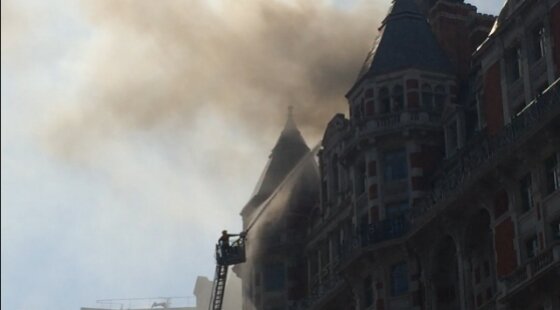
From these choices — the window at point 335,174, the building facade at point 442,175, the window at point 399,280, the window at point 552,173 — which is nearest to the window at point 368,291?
the building facade at point 442,175

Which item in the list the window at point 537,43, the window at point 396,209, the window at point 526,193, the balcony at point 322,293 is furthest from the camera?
the balcony at point 322,293

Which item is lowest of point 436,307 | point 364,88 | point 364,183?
point 436,307

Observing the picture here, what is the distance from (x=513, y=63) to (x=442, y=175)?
24.9 feet

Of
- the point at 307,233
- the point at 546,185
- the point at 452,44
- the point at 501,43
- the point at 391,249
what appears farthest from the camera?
the point at 307,233

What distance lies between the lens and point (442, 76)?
76.2m

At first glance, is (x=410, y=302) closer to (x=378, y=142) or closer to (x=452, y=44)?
(x=378, y=142)

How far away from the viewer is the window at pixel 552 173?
2394 inches

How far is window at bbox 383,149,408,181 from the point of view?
243 feet

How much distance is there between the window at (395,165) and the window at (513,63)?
943 cm

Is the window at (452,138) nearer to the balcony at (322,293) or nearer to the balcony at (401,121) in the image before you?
the balcony at (401,121)

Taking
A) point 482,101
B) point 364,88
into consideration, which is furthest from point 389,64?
point 482,101

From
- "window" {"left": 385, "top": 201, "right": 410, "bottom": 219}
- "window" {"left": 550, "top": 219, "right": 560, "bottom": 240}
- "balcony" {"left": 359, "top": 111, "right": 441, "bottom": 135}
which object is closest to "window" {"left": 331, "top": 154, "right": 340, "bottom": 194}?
"balcony" {"left": 359, "top": 111, "right": 441, "bottom": 135}

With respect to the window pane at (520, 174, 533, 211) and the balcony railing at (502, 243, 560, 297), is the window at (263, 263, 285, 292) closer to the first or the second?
the window pane at (520, 174, 533, 211)

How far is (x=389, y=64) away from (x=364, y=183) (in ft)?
20.5
